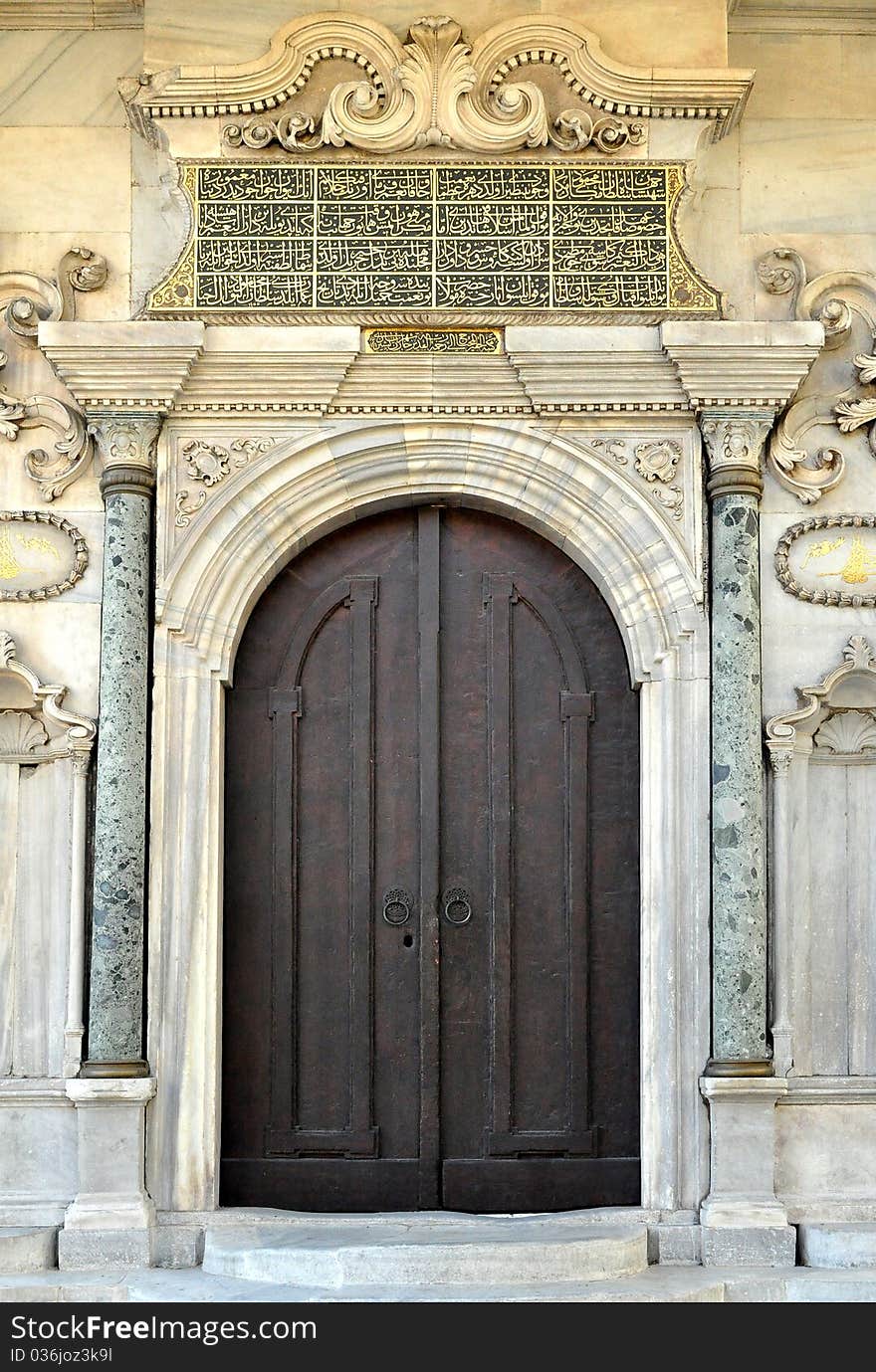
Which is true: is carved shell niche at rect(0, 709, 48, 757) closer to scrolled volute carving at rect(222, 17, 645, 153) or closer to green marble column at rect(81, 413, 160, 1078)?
green marble column at rect(81, 413, 160, 1078)

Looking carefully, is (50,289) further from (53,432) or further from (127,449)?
(127,449)

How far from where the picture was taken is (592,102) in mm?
7359

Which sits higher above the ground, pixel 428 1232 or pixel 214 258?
pixel 214 258

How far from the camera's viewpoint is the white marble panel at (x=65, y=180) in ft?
24.5

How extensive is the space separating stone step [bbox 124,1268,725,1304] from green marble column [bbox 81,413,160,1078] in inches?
31.4

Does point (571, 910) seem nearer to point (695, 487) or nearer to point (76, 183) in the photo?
point (695, 487)

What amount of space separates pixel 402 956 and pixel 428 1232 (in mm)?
1028

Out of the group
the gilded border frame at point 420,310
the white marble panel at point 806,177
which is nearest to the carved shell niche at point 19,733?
the gilded border frame at point 420,310

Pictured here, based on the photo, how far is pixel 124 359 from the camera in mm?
7207

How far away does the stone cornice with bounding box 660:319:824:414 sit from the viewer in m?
7.21

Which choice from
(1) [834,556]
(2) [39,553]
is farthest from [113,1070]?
(1) [834,556]

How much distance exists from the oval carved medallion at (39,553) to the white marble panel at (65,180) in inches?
43.4

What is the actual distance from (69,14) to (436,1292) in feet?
16.3

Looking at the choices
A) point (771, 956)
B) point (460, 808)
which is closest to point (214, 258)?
point (460, 808)
